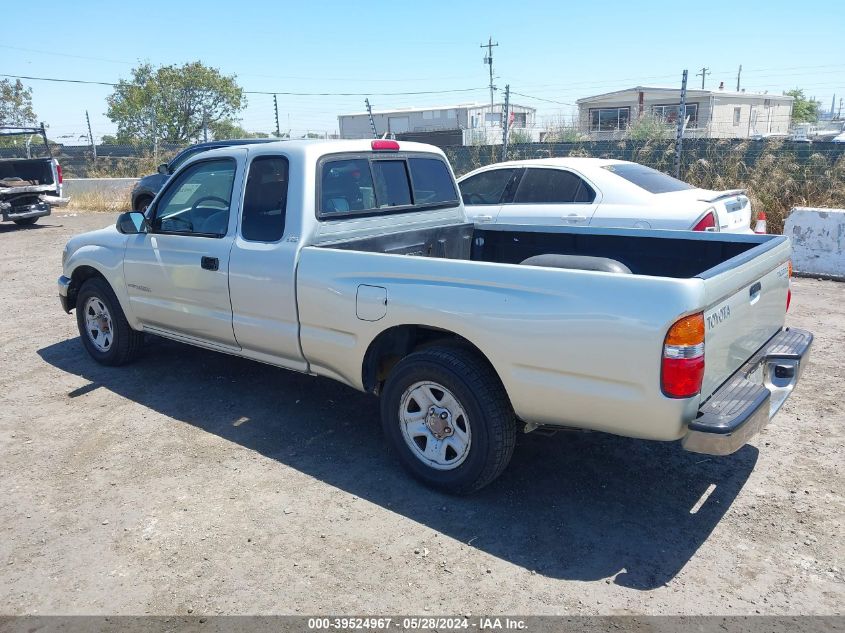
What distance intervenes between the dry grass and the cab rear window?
16.0 metres

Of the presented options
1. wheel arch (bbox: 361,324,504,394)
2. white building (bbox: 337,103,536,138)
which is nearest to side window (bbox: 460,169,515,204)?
wheel arch (bbox: 361,324,504,394)

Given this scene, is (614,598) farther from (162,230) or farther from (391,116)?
(391,116)

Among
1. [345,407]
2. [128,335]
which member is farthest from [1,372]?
[345,407]

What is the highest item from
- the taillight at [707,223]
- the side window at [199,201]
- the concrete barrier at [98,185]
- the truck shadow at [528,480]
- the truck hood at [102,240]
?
the side window at [199,201]

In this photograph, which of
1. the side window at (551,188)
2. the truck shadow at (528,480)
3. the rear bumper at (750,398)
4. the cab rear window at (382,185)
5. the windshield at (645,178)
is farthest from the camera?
the side window at (551,188)

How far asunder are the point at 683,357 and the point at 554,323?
587mm

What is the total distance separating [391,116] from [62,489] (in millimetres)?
54043

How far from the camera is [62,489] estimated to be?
13.3ft

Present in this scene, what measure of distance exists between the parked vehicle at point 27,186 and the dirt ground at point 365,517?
463 inches

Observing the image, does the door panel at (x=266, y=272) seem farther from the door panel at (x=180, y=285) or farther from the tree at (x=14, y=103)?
the tree at (x=14, y=103)

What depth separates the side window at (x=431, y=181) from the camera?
17.1 ft

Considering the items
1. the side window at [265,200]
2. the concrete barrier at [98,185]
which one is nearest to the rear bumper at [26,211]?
the concrete barrier at [98,185]

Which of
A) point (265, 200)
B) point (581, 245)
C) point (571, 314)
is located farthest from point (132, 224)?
point (571, 314)

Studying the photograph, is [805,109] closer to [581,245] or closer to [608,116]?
[608,116]
